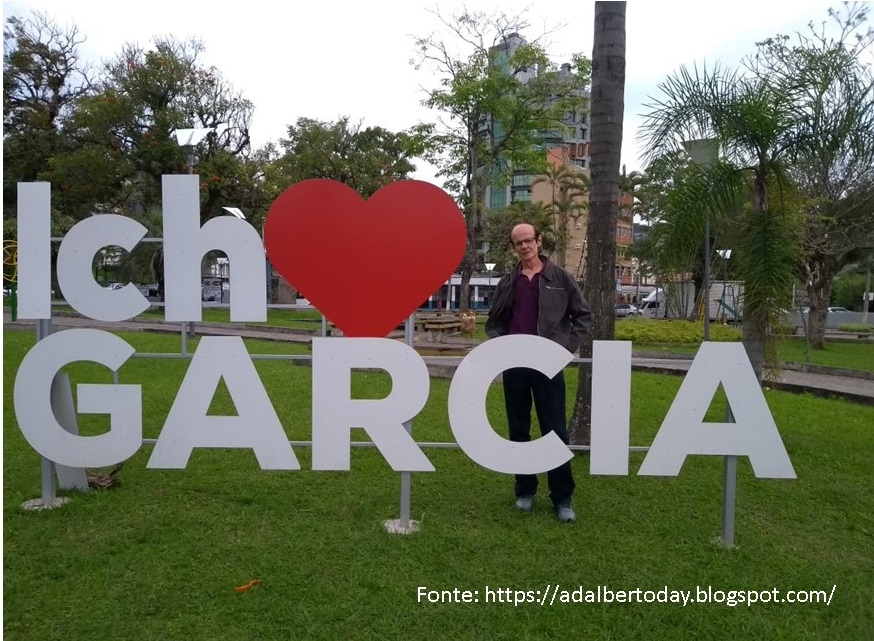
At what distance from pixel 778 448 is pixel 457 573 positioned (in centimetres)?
208

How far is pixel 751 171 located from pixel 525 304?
2632mm

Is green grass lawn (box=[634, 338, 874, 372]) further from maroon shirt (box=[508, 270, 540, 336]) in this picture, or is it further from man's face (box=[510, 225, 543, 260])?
man's face (box=[510, 225, 543, 260])

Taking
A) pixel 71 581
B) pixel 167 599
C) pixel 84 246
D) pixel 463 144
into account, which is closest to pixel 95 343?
pixel 84 246

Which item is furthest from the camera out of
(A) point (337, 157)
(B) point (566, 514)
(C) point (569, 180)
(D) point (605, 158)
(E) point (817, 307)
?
(C) point (569, 180)

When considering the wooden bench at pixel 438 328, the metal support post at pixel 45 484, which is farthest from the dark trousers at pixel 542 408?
the wooden bench at pixel 438 328

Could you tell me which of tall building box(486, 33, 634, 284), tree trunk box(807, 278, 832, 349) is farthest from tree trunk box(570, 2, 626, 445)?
tree trunk box(807, 278, 832, 349)

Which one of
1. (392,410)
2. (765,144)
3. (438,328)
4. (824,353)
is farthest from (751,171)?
(824,353)

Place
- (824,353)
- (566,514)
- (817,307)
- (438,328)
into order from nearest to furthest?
(566,514)
(438,328)
(824,353)
(817,307)

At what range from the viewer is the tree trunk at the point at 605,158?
5.15 m

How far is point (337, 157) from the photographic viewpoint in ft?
88.9

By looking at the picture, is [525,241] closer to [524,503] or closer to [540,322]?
[540,322]

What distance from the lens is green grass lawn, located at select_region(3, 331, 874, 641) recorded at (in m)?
2.94

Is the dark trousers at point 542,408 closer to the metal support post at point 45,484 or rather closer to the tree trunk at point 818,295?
the metal support post at point 45,484

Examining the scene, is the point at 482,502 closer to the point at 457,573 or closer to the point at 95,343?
the point at 457,573
